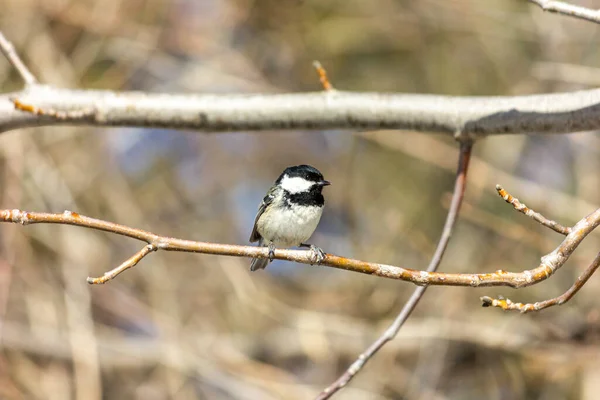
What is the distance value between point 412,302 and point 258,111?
3.73 feet

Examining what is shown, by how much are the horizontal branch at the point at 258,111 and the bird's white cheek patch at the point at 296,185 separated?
0.50 metres

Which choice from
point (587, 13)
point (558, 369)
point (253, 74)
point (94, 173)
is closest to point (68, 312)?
point (94, 173)

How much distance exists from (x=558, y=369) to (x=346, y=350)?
1.67 m

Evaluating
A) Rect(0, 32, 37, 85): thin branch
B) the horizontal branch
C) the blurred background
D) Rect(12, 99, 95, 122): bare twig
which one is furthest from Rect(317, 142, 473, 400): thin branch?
Rect(0, 32, 37, 85): thin branch

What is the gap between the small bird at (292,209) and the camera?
11.2ft

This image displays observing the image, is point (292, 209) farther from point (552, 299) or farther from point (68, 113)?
point (552, 299)

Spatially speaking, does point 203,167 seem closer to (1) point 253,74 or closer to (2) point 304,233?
(1) point 253,74

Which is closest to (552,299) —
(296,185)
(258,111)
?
(258,111)

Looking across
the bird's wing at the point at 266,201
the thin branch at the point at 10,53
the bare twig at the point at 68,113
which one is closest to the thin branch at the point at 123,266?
the bare twig at the point at 68,113

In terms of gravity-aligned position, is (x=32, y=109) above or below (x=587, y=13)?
below

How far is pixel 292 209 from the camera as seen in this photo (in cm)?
343

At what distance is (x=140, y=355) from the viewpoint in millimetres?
5648

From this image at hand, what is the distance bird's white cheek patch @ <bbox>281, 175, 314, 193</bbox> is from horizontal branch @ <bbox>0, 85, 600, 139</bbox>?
496 mm

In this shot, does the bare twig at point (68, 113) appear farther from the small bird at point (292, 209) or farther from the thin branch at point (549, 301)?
the thin branch at point (549, 301)
